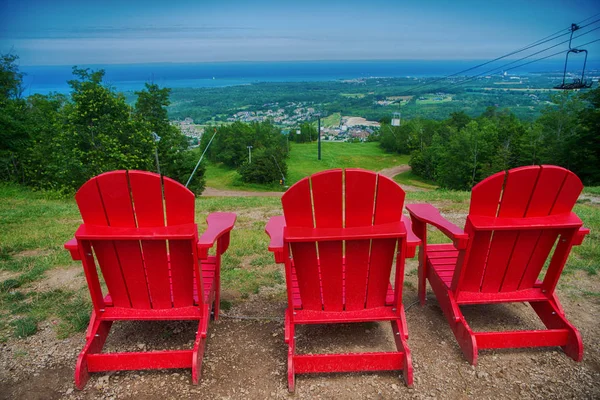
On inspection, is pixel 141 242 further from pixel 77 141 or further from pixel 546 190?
pixel 77 141

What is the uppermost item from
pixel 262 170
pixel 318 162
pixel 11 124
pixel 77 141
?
pixel 11 124

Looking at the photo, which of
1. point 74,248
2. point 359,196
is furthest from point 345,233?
point 74,248

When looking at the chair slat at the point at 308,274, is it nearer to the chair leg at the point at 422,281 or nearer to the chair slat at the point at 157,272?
the chair slat at the point at 157,272

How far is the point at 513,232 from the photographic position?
2551 millimetres

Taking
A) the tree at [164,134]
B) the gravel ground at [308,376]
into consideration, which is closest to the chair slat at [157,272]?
the gravel ground at [308,376]

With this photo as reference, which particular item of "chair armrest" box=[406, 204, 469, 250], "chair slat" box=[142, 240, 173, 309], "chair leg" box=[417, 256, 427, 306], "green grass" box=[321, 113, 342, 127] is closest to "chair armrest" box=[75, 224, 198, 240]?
"chair slat" box=[142, 240, 173, 309]

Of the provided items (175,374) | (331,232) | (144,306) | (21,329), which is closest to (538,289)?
(331,232)

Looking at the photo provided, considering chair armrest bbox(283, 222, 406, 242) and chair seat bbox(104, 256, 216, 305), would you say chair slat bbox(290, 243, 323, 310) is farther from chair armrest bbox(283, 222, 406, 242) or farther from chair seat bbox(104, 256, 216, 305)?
chair seat bbox(104, 256, 216, 305)

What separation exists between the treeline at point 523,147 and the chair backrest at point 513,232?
29.7 metres

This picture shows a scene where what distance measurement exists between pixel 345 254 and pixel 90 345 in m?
1.91

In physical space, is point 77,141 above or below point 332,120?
above

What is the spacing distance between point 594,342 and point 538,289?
0.58 m

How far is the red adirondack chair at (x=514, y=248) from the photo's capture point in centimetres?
241

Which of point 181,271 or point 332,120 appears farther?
point 332,120
